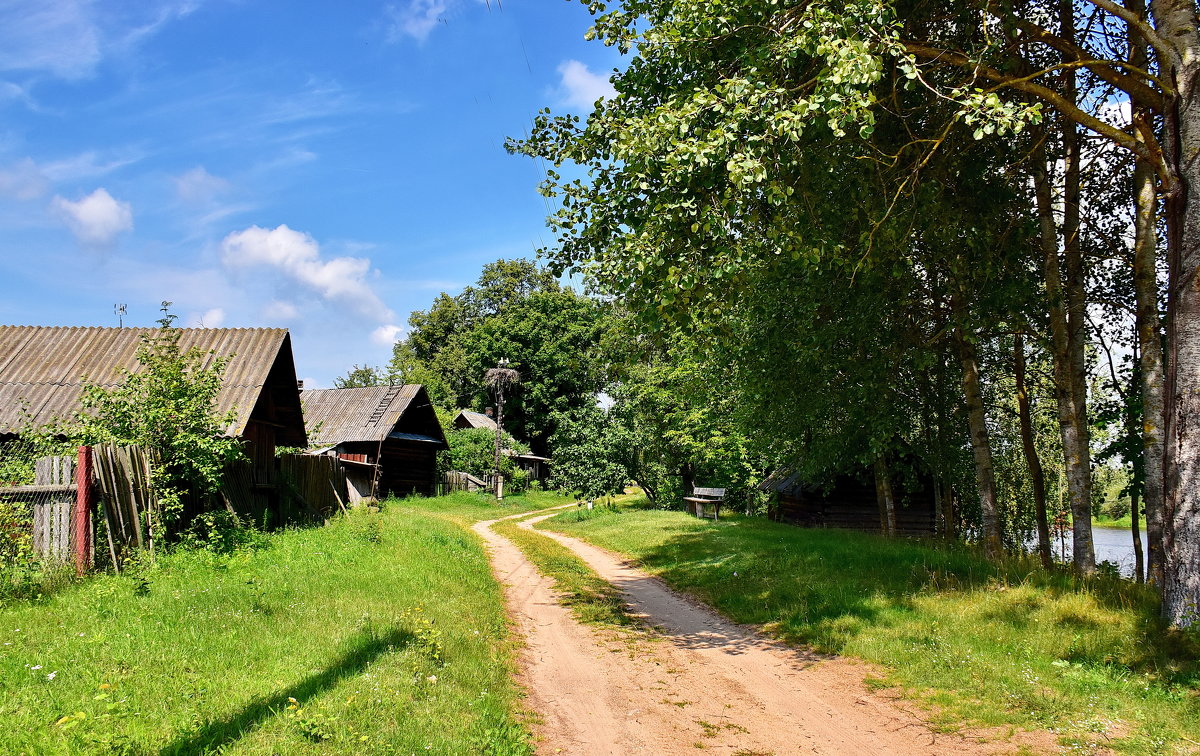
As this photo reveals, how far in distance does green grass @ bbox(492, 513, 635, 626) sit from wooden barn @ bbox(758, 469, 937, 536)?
8.64m

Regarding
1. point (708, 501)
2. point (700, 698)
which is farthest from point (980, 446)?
point (708, 501)

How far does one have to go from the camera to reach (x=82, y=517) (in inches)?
363

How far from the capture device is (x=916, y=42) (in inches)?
389

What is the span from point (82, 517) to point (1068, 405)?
13783mm

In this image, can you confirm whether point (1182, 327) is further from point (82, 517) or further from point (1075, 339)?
point (82, 517)

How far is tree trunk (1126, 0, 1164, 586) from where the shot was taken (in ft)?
28.3

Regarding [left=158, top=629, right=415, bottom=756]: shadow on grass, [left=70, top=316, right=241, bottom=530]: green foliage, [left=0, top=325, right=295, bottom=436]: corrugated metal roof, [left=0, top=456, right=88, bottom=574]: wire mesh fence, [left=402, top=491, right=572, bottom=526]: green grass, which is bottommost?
[left=402, top=491, right=572, bottom=526]: green grass

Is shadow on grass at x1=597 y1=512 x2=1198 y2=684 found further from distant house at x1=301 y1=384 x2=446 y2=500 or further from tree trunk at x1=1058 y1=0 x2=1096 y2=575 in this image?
distant house at x1=301 y1=384 x2=446 y2=500

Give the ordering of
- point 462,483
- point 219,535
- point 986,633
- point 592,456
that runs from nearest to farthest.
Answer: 1. point 986,633
2. point 219,535
3. point 592,456
4. point 462,483

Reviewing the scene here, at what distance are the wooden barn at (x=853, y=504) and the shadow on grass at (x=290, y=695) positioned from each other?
16.5 meters

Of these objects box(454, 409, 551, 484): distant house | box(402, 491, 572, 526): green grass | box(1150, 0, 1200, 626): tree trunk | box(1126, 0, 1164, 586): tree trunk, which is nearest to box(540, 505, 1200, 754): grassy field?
box(1150, 0, 1200, 626): tree trunk

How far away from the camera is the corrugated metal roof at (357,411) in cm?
3456

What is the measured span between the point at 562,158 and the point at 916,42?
17.1 feet

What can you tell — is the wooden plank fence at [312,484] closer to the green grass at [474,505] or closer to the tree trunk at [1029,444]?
the green grass at [474,505]
